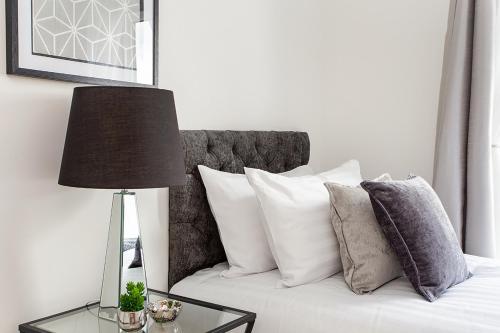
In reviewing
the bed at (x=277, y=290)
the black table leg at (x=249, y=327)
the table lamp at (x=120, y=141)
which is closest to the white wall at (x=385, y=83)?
the bed at (x=277, y=290)

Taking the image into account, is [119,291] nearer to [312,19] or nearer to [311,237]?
[311,237]

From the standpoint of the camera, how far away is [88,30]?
175 cm

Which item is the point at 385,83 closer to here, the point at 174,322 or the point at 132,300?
the point at 174,322

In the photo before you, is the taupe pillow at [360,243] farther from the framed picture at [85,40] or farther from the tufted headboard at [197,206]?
the framed picture at [85,40]

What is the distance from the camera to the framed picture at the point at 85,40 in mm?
1563

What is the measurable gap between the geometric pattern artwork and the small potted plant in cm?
74

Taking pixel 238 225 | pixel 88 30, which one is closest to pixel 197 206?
pixel 238 225

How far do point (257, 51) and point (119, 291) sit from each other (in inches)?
54.0

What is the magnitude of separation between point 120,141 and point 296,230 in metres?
0.73

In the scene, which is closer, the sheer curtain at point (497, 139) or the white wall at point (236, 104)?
the white wall at point (236, 104)

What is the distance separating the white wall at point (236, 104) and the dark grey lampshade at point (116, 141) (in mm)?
163

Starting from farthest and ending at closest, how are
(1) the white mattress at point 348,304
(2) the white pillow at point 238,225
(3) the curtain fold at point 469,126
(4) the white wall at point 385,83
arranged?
1. (4) the white wall at point 385,83
2. (3) the curtain fold at point 469,126
3. (2) the white pillow at point 238,225
4. (1) the white mattress at point 348,304

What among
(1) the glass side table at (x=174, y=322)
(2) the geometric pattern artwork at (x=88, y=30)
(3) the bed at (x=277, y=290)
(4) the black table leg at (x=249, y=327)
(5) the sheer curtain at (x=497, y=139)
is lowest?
(4) the black table leg at (x=249, y=327)

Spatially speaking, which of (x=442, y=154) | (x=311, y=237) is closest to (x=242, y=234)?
(x=311, y=237)
